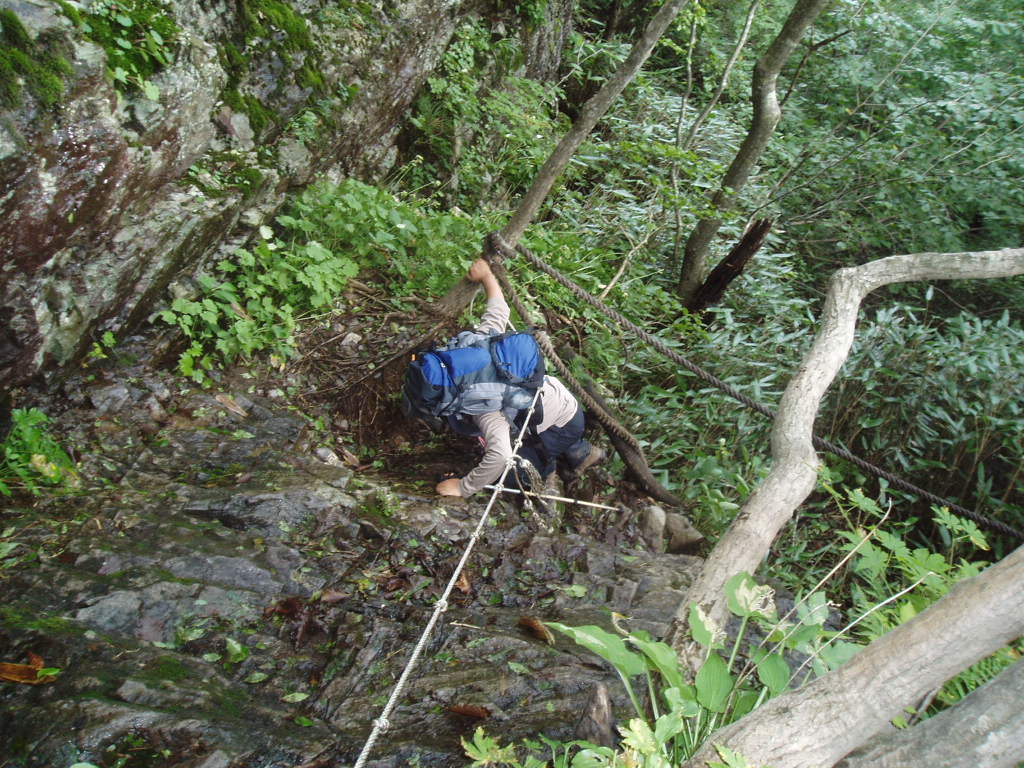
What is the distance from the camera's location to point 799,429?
10.5 feet

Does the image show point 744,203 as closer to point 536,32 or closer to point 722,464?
point 536,32

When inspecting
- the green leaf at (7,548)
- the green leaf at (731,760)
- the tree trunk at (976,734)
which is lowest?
the green leaf at (7,548)

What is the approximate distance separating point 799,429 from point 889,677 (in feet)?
5.52

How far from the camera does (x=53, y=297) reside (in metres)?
3.45

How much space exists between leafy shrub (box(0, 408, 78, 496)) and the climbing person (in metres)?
1.80

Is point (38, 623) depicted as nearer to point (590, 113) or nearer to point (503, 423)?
point (503, 423)

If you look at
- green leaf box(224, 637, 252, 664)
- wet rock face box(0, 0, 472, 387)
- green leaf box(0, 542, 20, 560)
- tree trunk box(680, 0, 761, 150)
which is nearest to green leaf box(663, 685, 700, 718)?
green leaf box(224, 637, 252, 664)

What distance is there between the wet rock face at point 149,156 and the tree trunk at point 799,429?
3294mm

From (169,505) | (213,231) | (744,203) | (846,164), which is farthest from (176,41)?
(846,164)

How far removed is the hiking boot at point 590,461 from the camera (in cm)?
511

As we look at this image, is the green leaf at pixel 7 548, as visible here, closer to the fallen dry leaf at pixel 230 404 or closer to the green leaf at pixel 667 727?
the fallen dry leaf at pixel 230 404

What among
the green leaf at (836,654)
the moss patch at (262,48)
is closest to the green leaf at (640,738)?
the green leaf at (836,654)

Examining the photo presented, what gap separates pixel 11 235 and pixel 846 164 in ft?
29.1

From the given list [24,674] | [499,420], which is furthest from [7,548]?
[499,420]
